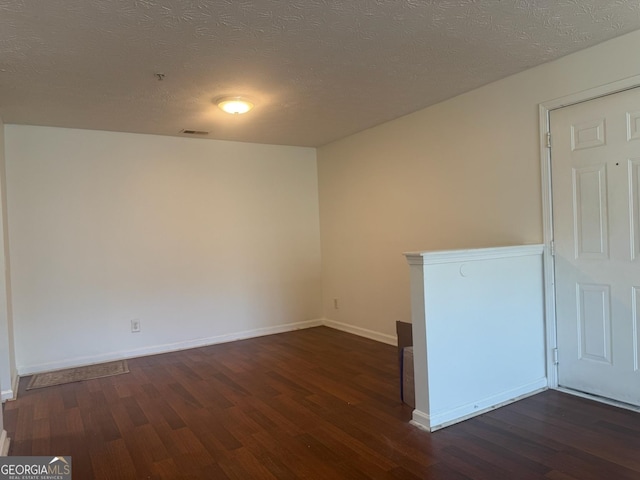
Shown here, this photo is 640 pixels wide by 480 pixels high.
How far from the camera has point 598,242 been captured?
2875 mm

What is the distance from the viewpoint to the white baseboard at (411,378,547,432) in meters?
2.59

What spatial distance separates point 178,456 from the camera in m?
2.38

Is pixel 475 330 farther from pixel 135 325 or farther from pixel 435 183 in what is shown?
pixel 135 325

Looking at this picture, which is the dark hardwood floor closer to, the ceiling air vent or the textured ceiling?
the textured ceiling

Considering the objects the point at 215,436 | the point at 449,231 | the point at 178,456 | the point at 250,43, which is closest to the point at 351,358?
the point at 449,231

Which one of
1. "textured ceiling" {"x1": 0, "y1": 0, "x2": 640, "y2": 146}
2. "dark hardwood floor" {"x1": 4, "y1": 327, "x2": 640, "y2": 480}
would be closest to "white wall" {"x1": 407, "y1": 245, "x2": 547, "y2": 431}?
"dark hardwood floor" {"x1": 4, "y1": 327, "x2": 640, "y2": 480}

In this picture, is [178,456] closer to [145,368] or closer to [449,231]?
[145,368]

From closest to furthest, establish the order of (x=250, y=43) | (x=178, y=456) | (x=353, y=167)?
(x=178, y=456), (x=250, y=43), (x=353, y=167)

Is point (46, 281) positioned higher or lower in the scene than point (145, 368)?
higher

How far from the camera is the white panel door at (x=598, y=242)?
2.71 m

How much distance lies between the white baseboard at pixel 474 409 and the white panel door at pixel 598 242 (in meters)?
0.26

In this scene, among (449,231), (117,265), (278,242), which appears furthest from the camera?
(278,242)

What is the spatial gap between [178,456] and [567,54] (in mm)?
3530

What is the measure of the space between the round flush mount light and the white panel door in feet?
7.72
